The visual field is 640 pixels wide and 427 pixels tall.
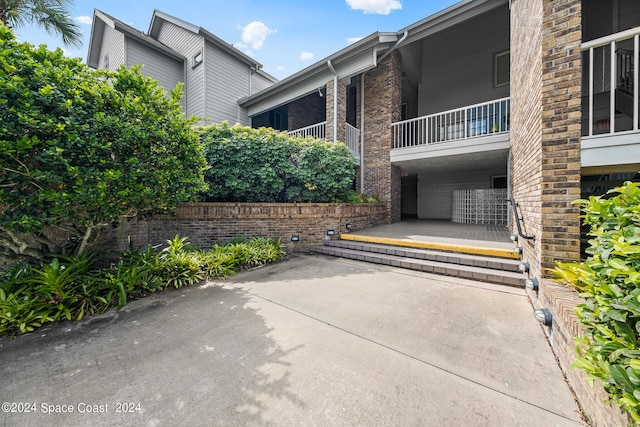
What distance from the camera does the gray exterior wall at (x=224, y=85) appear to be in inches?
417

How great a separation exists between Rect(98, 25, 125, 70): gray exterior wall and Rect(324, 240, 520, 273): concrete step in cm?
1173

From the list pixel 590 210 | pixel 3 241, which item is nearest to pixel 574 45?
pixel 590 210

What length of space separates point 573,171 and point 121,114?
5.91 metres

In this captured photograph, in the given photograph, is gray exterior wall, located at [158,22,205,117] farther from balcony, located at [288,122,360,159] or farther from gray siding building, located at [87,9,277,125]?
balcony, located at [288,122,360,159]

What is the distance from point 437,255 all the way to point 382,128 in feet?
19.4

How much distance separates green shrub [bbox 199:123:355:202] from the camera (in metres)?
6.19

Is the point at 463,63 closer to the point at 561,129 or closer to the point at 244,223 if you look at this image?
the point at 561,129

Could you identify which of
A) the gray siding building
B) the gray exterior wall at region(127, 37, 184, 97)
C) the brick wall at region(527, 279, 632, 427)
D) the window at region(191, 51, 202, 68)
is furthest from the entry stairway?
the gray exterior wall at region(127, 37, 184, 97)

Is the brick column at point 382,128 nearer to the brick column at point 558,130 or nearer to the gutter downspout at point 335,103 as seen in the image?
the gutter downspout at point 335,103

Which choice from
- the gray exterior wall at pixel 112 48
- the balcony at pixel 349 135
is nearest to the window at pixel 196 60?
the gray exterior wall at pixel 112 48

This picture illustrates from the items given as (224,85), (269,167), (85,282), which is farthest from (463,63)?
(85,282)

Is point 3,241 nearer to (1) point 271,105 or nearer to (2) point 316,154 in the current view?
(2) point 316,154

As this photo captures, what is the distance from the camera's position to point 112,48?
1115 cm

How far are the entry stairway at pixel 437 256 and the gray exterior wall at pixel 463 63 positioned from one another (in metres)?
8.18
